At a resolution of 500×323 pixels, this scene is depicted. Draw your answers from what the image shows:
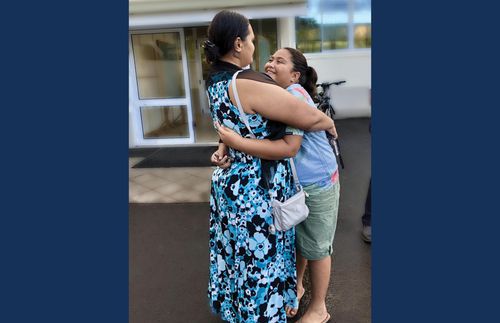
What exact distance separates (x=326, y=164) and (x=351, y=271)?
1145 millimetres

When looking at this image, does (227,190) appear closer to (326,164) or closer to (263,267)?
(263,267)

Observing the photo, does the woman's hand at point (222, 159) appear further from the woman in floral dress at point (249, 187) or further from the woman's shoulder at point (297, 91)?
the woman's shoulder at point (297, 91)

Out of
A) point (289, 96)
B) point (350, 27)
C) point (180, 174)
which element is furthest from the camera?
point (180, 174)

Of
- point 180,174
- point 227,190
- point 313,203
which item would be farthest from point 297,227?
point 180,174

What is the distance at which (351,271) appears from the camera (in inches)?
98.8

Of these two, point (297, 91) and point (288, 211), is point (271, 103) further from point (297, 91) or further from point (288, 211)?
point (288, 211)

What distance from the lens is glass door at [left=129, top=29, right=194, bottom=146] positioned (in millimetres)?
6668

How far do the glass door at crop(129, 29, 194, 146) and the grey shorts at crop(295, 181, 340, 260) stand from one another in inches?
209

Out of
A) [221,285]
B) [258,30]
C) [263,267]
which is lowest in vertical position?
[221,285]

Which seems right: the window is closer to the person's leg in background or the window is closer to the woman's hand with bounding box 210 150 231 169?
the woman's hand with bounding box 210 150 231 169

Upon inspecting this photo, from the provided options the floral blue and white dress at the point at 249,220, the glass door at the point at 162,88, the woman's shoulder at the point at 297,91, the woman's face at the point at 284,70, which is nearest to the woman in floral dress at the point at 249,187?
the floral blue and white dress at the point at 249,220

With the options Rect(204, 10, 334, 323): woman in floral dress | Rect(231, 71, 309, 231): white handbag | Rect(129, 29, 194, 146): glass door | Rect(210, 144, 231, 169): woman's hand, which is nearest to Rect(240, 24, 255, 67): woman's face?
Rect(204, 10, 334, 323): woman in floral dress

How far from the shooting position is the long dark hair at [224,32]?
1.38m

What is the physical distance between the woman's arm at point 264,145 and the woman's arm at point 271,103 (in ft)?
0.28
